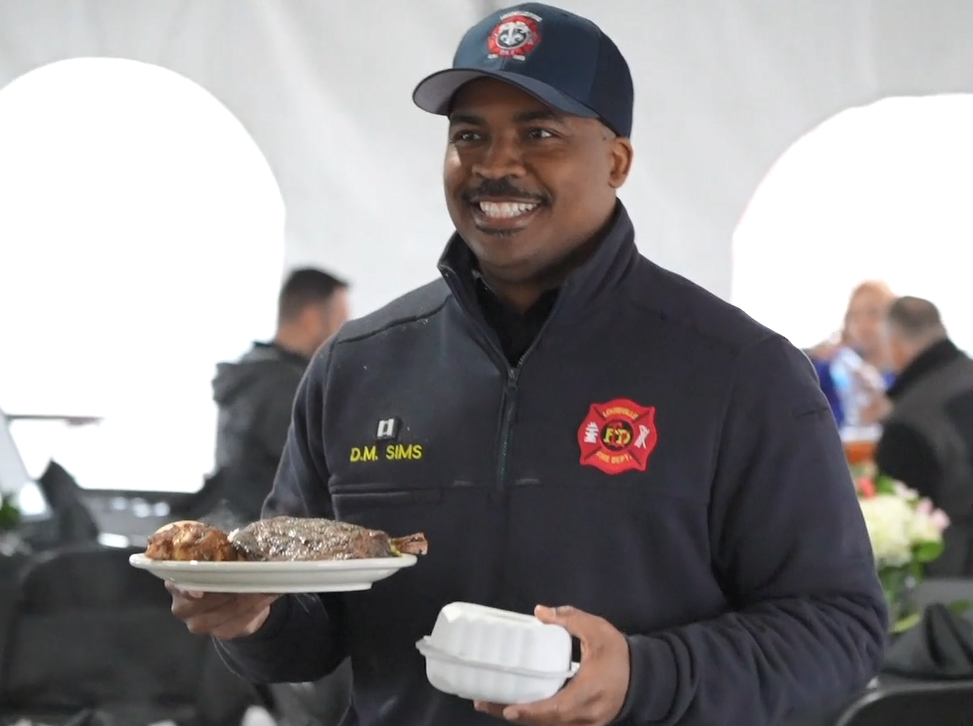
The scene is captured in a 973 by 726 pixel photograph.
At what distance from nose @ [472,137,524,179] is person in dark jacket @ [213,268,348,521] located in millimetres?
1781

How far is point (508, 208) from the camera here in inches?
58.4

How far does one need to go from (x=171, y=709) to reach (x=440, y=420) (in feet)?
6.34

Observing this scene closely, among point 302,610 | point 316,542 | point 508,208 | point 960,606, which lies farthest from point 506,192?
point 960,606

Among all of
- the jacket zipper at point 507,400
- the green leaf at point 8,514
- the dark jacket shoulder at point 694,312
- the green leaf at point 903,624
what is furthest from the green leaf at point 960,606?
the green leaf at point 8,514

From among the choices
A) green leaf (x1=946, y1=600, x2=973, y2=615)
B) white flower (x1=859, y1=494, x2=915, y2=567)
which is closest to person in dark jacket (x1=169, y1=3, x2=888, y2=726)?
white flower (x1=859, y1=494, x2=915, y2=567)

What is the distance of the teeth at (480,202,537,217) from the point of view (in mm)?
1485

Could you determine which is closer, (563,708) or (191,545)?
(563,708)

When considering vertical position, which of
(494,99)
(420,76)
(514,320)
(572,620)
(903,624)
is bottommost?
(903,624)

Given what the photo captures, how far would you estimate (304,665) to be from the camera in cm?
160

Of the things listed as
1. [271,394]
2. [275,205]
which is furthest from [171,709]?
[275,205]

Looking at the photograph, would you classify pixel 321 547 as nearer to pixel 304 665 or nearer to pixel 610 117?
pixel 304 665

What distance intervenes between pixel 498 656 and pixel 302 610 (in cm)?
46

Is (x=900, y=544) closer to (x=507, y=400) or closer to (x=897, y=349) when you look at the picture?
(x=897, y=349)

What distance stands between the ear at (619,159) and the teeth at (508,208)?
0.14 meters
